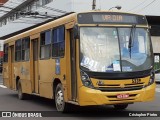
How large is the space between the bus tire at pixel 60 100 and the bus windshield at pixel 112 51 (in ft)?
5.51

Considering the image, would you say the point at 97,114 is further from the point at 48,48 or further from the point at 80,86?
the point at 48,48

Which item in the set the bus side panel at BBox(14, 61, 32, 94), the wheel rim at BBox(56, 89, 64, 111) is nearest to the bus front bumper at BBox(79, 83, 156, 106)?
the wheel rim at BBox(56, 89, 64, 111)

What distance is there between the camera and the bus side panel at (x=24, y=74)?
17.0m

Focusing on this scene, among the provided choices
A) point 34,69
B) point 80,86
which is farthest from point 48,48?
point 80,86

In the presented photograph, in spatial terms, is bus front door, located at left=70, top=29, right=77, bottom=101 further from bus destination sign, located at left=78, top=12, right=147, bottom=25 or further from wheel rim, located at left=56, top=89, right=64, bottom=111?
wheel rim, located at left=56, top=89, right=64, bottom=111

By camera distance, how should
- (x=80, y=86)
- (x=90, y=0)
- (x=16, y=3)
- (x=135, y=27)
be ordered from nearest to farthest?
(x=80, y=86) < (x=135, y=27) < (x=90, y=0) < (x=16, y=3)

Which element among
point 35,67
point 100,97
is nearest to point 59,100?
point 100,97

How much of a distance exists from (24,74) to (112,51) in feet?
22.1

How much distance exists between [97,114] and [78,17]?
2.89 meters

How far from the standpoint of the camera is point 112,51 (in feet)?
38.7

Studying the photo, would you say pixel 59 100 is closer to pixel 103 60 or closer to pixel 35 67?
pixel 103 60

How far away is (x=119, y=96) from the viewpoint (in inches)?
453

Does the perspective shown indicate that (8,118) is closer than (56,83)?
Yes

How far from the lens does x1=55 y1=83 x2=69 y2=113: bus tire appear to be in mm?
12789
